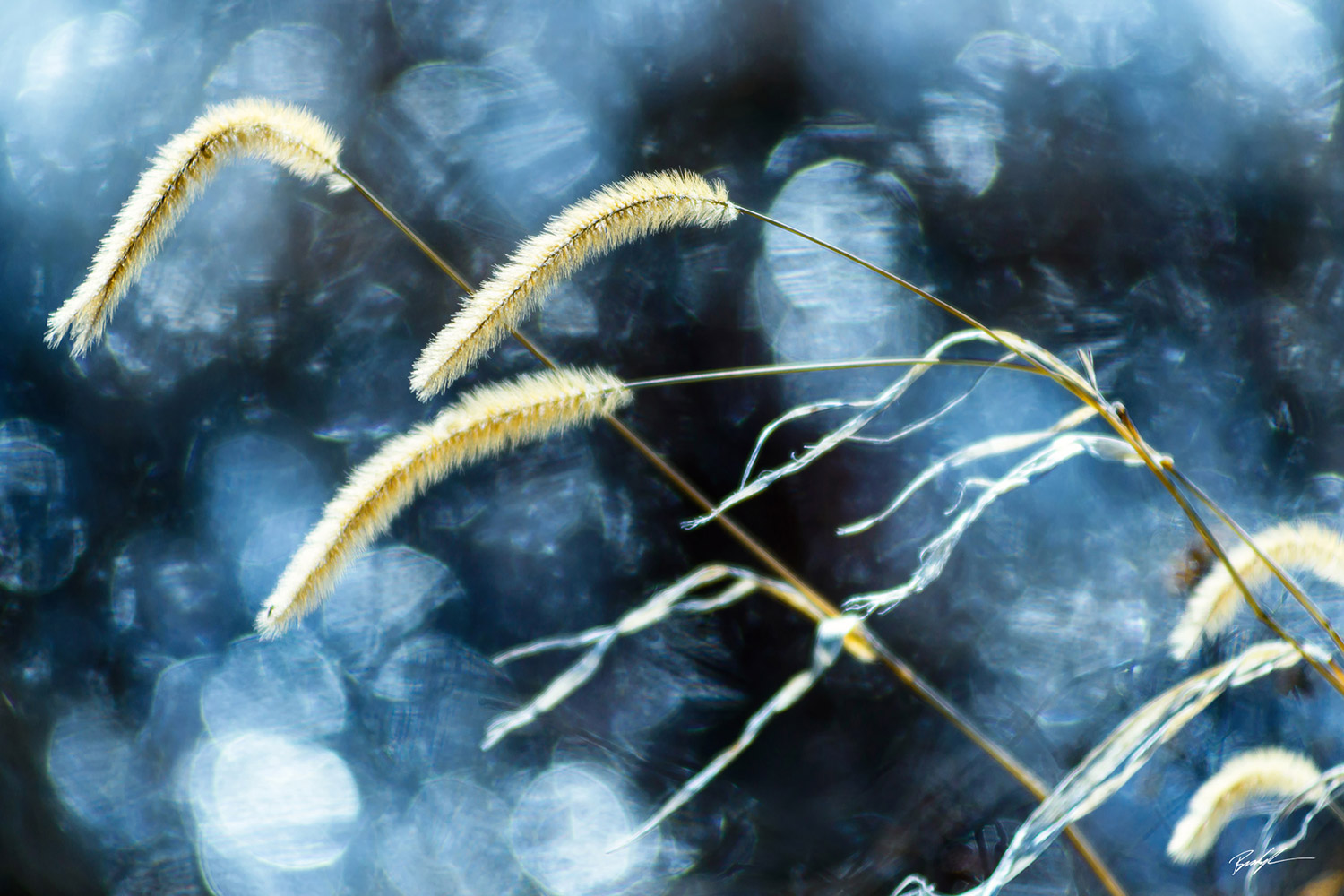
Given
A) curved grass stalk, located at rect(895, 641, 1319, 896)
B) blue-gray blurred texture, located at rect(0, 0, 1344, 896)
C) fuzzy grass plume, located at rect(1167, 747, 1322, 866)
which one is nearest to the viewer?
curved grass stalk, located at rect(895, 641, 1319, 896)

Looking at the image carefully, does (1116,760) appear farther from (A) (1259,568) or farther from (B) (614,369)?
(B) (614,369)

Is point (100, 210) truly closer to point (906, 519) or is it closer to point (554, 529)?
point (554, 529)

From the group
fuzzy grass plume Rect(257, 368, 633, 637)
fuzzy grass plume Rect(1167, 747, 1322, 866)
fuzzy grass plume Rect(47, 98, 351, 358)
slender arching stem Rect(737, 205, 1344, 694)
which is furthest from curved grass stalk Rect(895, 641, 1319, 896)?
fuzzy grass plume Rect(47, 98, 351, 358)

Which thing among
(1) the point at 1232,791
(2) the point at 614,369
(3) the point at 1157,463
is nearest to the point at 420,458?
(3) the point at 1157,463

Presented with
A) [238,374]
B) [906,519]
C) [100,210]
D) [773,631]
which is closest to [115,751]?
[238,374]

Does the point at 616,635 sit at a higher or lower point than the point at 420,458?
lower

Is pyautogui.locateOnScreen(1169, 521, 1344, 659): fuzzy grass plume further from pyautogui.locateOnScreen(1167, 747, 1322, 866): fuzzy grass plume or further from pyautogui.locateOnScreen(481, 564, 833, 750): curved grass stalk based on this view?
pyautogui.locateOnScreen(481, 564, 833, 750): curved grass stalk

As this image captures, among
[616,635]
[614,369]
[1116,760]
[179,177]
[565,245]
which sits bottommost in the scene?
[1116,760]
